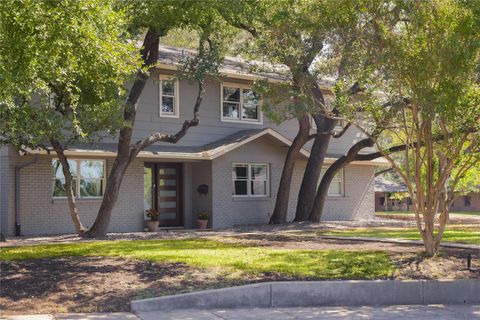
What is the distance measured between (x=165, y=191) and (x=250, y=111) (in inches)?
182

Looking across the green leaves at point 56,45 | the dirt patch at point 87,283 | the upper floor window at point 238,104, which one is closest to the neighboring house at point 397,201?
the upper floor window at point 238,104

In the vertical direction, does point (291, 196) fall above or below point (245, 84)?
below

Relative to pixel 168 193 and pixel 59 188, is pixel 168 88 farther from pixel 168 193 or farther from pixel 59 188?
pixel 59 188

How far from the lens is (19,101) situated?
12.6 metres

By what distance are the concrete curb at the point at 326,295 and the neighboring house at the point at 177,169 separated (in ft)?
29.7

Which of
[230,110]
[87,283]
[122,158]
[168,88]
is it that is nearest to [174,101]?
[168,88]

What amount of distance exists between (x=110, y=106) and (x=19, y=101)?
73.5 inches

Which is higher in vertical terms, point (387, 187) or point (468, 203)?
point (387, 187)

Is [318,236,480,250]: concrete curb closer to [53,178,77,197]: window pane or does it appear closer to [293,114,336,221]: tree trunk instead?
[293,114,336,221]: tree trunk

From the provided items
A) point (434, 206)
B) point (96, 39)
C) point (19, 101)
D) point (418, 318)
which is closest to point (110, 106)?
point (19, 101)

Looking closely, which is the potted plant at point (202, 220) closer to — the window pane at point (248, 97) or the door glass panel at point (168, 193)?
the door glass panel at point (168, 193)

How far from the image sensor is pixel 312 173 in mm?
23469

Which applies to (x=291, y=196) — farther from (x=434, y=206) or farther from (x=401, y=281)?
(x=401, y=281)

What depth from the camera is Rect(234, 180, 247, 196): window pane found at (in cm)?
2375
